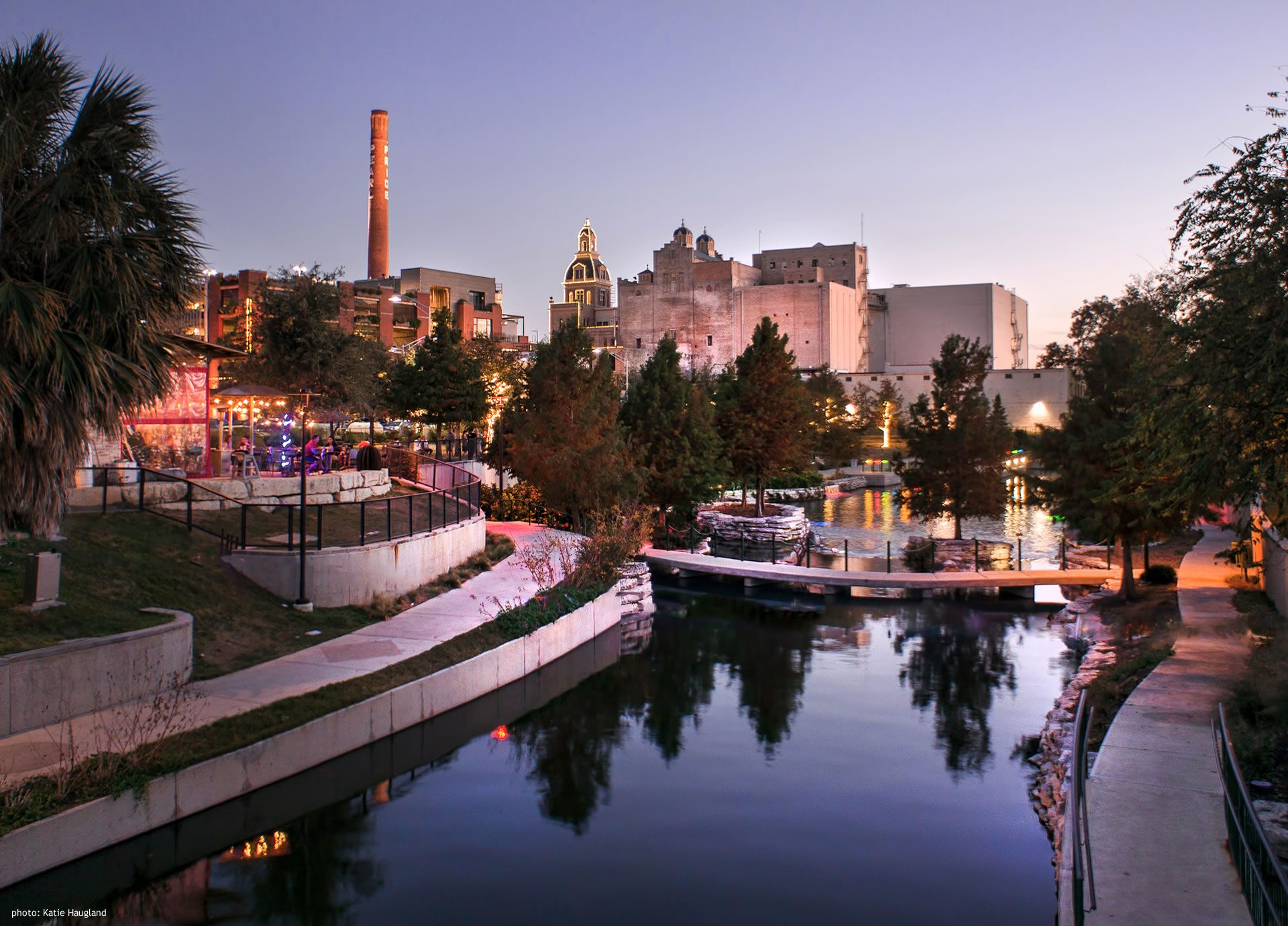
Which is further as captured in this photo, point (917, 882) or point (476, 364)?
point (476, 364)

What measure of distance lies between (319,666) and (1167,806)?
12016 millimetres

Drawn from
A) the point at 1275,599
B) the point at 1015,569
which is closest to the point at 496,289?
the point at 1015,569

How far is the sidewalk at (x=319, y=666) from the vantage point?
39.2 feet

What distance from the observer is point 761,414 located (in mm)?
43406

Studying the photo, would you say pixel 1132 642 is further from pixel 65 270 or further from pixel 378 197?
pixel 378 197

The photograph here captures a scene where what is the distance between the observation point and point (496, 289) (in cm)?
14212

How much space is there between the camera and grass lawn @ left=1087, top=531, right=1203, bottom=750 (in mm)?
15594

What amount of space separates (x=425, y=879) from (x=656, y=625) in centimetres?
1516

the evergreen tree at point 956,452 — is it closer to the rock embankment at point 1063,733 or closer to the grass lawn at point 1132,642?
the grass lawn at point 1132,642

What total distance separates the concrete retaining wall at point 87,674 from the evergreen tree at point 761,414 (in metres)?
29.9

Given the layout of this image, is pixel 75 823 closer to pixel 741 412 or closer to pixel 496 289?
pixel 741 412

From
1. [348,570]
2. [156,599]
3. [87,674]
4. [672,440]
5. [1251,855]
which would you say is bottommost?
[1251,855]

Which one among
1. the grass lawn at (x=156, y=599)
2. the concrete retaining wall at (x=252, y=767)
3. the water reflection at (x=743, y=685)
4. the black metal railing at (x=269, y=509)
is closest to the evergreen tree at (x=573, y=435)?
the water reflection at (x=743, y=685)

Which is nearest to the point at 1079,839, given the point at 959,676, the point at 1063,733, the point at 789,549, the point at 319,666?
the point at 1063,733
